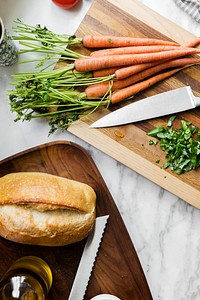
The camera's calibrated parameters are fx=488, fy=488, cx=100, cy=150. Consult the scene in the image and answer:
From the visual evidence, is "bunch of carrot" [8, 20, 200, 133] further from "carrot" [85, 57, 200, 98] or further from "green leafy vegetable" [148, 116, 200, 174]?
"green leafy vegetable" [148, 116, 200, 174]

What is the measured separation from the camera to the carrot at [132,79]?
1.56m

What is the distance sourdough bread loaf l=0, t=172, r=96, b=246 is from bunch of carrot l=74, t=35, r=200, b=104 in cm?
33

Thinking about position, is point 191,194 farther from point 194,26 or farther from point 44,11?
point 44,11

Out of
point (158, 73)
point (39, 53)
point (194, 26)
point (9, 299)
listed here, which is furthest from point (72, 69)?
point (9, 299)

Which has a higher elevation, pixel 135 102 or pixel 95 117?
pixel 135 102

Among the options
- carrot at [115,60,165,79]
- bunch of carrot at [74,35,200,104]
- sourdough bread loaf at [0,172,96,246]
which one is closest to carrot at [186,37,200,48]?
bunch of carrot at [74,35,200,104]

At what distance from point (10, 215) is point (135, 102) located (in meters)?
0.53

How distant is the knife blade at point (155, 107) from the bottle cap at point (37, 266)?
492mm

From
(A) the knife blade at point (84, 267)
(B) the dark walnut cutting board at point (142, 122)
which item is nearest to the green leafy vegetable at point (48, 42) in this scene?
(B) the dark walnut cutting board at point (142, 122)

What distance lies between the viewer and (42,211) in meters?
1.42

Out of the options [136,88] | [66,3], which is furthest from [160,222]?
[66,3]

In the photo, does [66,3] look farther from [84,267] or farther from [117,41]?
[84,267]

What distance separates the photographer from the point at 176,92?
1556mm

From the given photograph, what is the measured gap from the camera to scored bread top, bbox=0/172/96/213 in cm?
142
